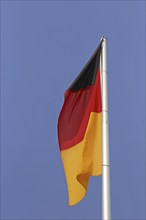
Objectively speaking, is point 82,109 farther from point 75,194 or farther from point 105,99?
point 75,194

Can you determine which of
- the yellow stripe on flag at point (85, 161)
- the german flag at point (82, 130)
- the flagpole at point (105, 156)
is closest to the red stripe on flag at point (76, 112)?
the german flag at point (82, 130)

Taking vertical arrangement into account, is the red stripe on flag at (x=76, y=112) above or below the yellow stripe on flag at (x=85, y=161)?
above

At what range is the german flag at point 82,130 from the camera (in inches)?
400

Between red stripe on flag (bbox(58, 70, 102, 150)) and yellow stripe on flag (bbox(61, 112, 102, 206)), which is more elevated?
red stripe on flag (bbox(58, 70, 102, 150))

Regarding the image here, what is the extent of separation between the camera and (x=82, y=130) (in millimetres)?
10977

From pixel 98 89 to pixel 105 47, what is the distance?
4.08 ft

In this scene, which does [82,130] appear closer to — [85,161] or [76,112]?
[76,112]

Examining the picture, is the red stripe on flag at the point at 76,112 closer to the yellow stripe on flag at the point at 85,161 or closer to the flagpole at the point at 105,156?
the yellow stripe on flag at the point at 85,161

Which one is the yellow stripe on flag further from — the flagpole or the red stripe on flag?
the flagpole

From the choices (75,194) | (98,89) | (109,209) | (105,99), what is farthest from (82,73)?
(109,209)

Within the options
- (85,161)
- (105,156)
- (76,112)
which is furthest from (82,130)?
(105,156)

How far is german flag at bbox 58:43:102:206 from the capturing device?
1017 cm

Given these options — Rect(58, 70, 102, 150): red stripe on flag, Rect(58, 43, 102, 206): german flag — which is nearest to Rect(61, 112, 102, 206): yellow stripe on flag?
Rect(58, 43, 102, 206): german flag

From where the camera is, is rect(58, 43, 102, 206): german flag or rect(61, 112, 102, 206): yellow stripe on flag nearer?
rect(61, 112, 102, 206): yellow stripe on flag
